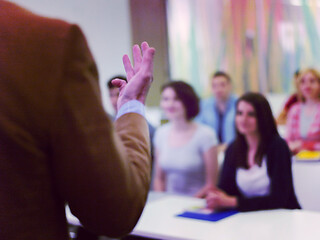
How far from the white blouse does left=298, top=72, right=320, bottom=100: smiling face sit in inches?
87.4

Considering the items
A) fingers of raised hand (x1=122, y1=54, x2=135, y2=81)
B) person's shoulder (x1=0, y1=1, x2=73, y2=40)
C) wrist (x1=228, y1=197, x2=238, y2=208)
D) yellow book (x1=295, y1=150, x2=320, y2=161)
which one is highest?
person's shoulder (x1=0, y1=1, x2=73, y2=40)

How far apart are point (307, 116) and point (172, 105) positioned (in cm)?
169

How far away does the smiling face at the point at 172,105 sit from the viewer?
11.8 ft

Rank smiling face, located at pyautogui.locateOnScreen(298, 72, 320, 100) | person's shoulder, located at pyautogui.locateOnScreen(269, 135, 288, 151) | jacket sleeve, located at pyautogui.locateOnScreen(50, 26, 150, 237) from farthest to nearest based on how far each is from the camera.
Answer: smiling face, located at pyautogui.locateOnScreen(298, 72, 320, 100), person's shoulder, located at pyautogui.locateOnScreen(269, 135, 288, 151), jacket sleeve, located at pyautogui.locateOnScreen(50, 26, 150, 237)

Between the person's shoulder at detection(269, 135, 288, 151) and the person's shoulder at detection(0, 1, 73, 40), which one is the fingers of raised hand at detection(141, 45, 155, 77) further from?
the person's shoulder at detection(269, 135, 288, 151)

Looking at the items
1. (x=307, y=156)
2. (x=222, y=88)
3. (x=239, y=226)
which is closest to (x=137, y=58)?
(x=239, y=226)

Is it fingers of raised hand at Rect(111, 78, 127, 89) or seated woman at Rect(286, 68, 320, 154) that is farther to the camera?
seated woman at Rect(286, 68, 320, 154)

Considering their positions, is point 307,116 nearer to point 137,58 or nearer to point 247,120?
point 247,120

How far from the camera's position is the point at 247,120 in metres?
2.81

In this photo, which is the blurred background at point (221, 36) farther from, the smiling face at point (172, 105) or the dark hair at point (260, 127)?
the dark hair at point (260, 127)

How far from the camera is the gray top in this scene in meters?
3.45

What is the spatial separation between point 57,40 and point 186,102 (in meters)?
2.93

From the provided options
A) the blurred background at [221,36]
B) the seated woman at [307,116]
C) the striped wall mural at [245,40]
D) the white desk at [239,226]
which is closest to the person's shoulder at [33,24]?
the white desk at [239,226]

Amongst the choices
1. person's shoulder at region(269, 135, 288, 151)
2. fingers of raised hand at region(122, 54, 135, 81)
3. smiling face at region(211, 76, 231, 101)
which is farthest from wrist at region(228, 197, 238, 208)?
smiling face at region(211, 76, 231, 101)
